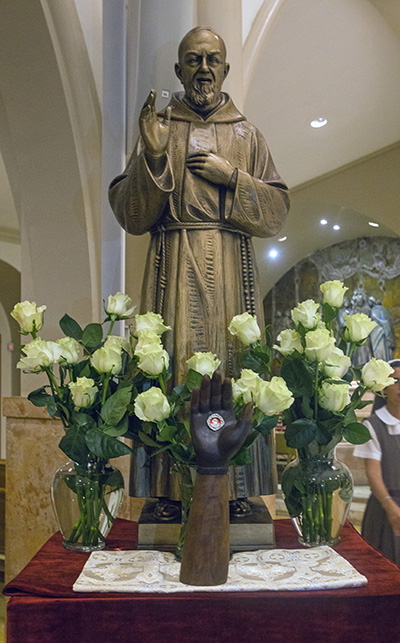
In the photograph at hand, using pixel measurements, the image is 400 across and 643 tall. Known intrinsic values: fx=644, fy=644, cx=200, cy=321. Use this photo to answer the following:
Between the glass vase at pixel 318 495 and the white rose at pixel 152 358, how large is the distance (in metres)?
0.48

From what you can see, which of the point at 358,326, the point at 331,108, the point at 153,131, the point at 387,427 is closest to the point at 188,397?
the point at 358,326

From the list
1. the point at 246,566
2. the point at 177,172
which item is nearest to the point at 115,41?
the point at 177,172

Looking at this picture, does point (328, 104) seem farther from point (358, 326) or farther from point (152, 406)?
point (152, 406)

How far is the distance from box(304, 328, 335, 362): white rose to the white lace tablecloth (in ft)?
1.66

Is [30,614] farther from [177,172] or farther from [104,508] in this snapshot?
[177,172]

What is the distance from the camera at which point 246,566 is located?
1.58 m

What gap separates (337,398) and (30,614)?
0.89 metres

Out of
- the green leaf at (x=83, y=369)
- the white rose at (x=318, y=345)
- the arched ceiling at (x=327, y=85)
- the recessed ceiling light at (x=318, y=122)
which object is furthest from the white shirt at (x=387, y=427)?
the recessed ceiling light at (x=318, y=122)

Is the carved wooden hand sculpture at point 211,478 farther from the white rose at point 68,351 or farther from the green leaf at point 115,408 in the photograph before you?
the white rose at point 68,351

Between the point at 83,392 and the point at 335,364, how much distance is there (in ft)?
2.20

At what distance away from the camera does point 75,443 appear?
5.63 feet

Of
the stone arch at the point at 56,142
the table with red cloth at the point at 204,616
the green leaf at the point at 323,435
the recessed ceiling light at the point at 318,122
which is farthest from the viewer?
the recessed ceiling light at the point at 318,122

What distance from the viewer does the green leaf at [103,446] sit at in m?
1.68

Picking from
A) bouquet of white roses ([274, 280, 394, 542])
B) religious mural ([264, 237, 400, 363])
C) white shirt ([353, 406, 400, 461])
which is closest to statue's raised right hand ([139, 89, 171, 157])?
bouquet of white roses ([274, 280, 394, 542])
